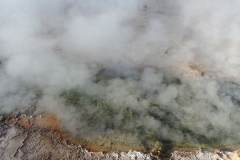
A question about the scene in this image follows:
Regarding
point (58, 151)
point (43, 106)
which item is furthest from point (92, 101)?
point (58, 151)

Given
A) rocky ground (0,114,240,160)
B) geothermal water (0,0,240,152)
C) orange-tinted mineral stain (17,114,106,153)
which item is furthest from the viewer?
geothermal water (0,0,240,152)

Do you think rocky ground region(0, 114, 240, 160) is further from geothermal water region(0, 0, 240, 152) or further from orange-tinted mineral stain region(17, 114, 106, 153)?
geothermal water region(0, 0, 240, 152)

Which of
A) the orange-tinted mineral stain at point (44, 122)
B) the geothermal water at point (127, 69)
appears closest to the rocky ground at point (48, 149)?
the orange-tinted mineral stain at point (44, 122)

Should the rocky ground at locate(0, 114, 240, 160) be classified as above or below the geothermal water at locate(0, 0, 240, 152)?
below

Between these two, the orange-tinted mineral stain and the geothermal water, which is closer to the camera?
the orange-tinted mineral stain

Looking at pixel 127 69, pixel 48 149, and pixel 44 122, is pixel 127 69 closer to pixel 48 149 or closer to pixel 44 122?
pixel 44 122

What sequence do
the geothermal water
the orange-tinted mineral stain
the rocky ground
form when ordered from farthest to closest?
the geothermal water, the orange-tinted mineral stain, the rocky ground

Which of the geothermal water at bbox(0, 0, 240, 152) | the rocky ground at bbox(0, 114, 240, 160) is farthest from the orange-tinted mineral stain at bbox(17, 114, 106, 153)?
the geothermal water at bbox(0, 0, 240, 152)
